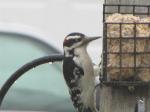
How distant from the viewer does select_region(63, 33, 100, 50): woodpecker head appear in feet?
13.6

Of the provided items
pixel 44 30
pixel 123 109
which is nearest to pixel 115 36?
pixel 123 109

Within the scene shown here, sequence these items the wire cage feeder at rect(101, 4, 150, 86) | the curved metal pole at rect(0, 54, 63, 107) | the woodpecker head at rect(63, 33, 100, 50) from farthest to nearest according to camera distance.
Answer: the curved metal pole at rect(0, 54, 63, 107)
the woodpecker head at rect(63, 33, 100, 50)
the wire cage feeder at rect(101, 4, 150, 86)

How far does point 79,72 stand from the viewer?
14.1 ft

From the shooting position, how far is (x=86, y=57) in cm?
423

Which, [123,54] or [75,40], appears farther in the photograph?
[75,40]

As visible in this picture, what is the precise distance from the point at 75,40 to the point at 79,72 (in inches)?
8.6

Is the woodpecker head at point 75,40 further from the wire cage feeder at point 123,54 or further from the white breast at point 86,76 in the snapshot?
the wire cage feeder at point 123,54

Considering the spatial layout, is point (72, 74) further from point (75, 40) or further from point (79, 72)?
point (75, 40)

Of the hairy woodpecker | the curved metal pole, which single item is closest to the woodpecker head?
the hairy woodpecker

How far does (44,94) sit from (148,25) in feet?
11.9

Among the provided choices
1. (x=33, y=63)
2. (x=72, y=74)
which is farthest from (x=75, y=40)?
(x=33, y=63)

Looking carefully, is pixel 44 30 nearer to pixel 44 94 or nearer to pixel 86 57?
Answer: pixel 44 94

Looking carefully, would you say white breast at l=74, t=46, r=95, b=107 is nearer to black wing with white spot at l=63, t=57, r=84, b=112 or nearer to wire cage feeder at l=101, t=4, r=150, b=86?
black wing with white spot at l=63, t=57, r=84, b=112

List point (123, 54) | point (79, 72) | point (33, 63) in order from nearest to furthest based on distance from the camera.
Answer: point (123, 54) → point (79, 72) → point (33, 63)
